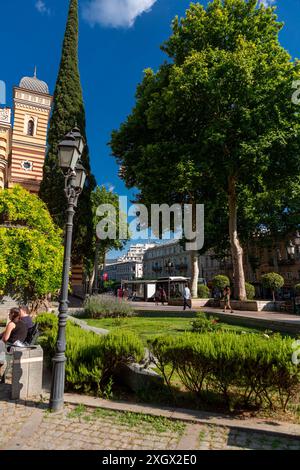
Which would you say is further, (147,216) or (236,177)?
(147,216)

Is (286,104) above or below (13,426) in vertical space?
above

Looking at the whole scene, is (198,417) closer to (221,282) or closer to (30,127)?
(221,282)

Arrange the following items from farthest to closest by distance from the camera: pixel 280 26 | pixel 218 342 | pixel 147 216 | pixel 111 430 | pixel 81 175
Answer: pixel 147 216 < pixel 280 26 < pixel 81 175 < pixel 218 342 < pixel 111 430

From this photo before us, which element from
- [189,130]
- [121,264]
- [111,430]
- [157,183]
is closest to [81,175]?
[111,430]

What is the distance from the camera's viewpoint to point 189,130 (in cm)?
1961

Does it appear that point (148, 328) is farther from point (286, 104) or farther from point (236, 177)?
point (286, 104)

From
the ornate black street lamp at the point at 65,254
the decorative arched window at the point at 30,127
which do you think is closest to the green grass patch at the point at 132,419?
the ornate black street lamp at the point at 65,254

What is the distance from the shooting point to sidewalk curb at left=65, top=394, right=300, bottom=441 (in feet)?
13.4

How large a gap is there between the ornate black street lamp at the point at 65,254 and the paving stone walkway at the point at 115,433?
0.35 m

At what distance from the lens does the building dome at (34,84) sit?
31556 mm

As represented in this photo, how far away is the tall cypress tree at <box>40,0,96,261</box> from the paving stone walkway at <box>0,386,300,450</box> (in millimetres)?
20082

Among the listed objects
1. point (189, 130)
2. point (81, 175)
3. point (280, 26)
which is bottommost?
point (81, 175)
